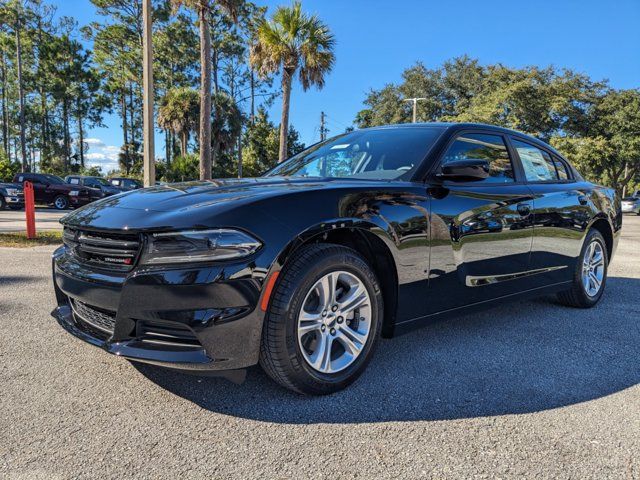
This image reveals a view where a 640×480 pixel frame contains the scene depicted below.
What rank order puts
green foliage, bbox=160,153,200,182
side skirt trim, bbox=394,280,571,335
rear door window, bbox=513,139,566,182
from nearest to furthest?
side skirt trim, bbox=394,280,571,335 < rear door window, bbox=513,139,566,182 < green foliage, bbox=160,153,200,182

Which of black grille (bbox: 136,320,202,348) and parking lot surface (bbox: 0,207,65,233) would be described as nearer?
black grille (bbox: 136,320,202,348)

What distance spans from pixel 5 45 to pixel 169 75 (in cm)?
Answer: 1235

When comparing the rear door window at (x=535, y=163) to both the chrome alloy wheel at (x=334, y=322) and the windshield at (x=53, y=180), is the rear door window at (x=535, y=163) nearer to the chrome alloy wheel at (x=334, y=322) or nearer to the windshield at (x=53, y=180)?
the chrome alloy wheel at (x=334, y=322)

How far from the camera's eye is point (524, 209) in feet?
11.8

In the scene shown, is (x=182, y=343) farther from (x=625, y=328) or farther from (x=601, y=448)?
(x=625, y=328)

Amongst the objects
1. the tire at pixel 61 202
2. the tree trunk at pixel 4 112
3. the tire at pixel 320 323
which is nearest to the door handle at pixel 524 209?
the tire at pixel 320 323

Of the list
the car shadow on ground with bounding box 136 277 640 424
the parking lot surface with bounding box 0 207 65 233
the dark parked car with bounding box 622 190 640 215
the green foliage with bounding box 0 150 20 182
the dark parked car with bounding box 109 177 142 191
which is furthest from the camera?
the green foliage with bounding box 0 150 20 182

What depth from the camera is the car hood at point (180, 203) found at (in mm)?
2236

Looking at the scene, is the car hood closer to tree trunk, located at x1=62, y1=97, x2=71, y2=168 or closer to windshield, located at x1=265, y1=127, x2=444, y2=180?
windshield, located at x1=265, y1=127, x2=444, y2=180

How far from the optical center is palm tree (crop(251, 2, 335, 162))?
18578 mm

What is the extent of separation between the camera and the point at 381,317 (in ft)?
8.99

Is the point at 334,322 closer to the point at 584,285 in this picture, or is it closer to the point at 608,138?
the point at 584,285

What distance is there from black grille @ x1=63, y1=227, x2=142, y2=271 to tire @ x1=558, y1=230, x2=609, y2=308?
3722 mm

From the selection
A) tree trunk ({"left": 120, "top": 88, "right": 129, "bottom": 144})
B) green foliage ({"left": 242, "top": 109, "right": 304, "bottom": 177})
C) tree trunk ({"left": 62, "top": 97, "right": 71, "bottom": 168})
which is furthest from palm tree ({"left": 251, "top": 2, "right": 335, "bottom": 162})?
tree trunk ({"left": 62, "top": 97, "right": 71, "bottom": 168})
